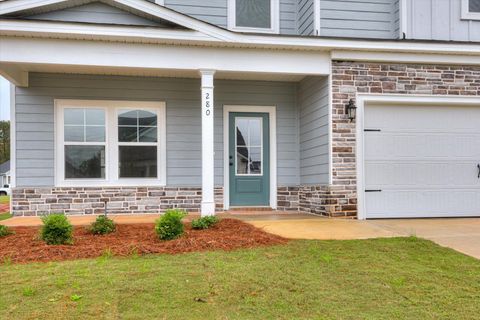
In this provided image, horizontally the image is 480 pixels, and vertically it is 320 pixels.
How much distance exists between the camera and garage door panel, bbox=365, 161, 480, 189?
7.72 m

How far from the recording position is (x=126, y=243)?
5.00 meters

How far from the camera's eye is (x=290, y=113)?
9078mm

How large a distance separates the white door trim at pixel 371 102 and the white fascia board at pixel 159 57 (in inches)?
35.5

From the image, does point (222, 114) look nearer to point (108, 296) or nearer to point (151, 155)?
point (151, 155)

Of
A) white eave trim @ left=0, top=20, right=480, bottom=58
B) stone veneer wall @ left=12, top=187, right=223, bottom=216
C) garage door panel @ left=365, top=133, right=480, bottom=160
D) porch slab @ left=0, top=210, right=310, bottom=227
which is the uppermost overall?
white eave trim @ left=0, top=20, right=480, bottom=58

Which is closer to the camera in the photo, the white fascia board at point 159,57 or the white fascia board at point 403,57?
the white fascia board at point 159,57

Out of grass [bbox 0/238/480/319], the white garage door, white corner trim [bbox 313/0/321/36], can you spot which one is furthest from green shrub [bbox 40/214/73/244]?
white corner trim [bbox 313/0/321/36]

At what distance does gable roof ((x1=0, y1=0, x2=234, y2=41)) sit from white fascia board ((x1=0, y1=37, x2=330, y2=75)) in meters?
0.36

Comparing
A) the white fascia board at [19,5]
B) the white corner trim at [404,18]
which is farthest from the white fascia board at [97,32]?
the white corner trim at [404,18]

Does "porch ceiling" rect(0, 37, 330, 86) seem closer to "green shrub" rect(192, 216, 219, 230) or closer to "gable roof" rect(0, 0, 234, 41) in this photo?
"gable roof" rect(0, 0, 234, 41)

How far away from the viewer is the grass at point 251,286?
9.83 ft

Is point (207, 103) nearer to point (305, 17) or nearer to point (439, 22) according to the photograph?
point (305, 17)

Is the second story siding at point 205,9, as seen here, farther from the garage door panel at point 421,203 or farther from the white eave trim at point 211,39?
the garage door panel at point 421,203

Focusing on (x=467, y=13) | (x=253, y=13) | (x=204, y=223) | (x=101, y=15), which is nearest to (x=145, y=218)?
(x=204, y=223)
